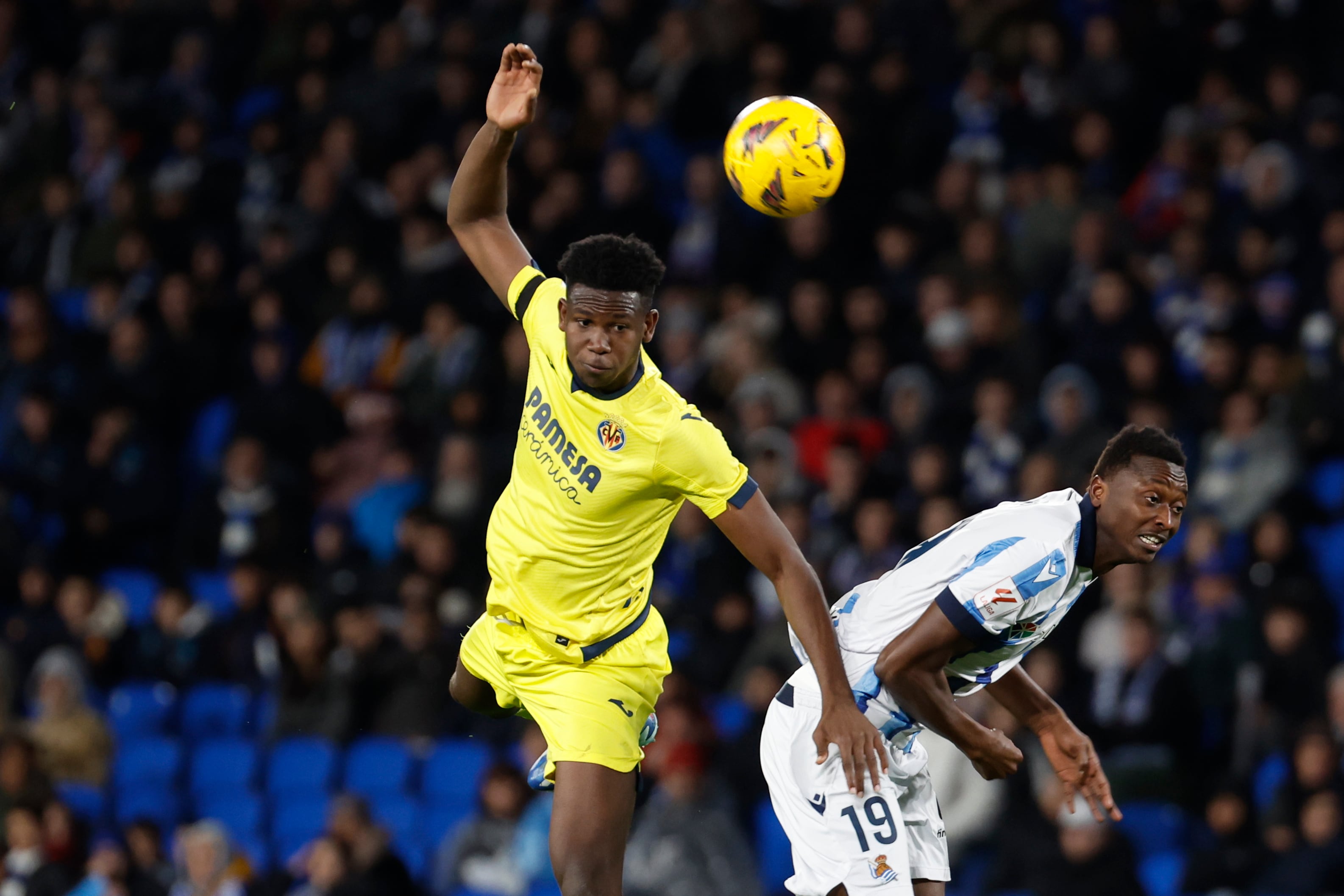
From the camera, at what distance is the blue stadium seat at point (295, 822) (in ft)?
33.7

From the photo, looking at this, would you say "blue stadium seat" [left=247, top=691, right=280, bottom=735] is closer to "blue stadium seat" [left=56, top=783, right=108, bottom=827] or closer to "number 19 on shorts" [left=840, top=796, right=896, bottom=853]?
"blue stadium seat" [left=56, top=783, right=108, bottom=827]

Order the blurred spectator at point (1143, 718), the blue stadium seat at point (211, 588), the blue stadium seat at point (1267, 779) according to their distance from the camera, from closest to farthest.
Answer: the blue stadium seat at point (1267, 779)
the blurred spectator at point (1143, 718)
the blue stadium seat at point (211, 588)

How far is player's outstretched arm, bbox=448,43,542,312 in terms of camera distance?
5.99 meters

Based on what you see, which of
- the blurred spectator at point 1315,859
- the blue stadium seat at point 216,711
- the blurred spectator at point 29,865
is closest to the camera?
the blurred spectator at point 1315,859

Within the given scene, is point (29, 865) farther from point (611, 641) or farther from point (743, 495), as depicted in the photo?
point (743, 495)

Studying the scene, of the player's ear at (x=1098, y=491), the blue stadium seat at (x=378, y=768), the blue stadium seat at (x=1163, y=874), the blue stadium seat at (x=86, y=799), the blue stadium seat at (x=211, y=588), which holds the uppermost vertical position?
the player's ear at (x=1098, y=491)

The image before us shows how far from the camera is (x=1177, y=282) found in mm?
10852

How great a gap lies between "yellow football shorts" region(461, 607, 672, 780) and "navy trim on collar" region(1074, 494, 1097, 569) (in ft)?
4.90

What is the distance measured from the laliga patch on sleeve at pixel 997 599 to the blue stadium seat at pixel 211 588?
25.4 feet

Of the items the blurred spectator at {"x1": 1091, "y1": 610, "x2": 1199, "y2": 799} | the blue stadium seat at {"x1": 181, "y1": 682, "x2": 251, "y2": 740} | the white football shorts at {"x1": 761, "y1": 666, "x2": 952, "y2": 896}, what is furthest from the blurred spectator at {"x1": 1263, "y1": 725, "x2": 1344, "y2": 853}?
the blue stadium seat at {"x1": 181, "y1": 682, "x2": 251, "y2": 740}

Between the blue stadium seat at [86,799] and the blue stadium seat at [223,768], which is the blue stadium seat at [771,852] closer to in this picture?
the blue stadium seat at [223,768]

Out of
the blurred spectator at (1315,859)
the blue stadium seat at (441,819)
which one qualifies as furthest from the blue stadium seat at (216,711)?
the blurred spectator at (1315,859)

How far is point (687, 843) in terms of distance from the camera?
8961mm

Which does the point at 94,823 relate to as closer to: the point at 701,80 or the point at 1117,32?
the point at 701,80
